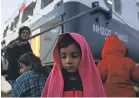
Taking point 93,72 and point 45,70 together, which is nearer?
point 93,72

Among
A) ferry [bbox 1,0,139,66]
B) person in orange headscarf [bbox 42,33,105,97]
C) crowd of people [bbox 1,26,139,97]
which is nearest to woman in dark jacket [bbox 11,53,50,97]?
crowd of people [bbox 1,26,139,97]

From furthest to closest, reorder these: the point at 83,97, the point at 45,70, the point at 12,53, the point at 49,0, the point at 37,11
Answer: the point at 37,11 < the point at 49,0 < the point at 12,53 < the point at 45,70 < the point at 83,97

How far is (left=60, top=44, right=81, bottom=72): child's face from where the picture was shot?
→ 1.42 metres

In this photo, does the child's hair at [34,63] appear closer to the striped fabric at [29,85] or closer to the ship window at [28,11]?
the striped fabric at [29,85]

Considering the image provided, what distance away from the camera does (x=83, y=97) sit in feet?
4.54

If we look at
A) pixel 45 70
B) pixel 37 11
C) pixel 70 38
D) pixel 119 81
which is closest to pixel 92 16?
pixel 37 11

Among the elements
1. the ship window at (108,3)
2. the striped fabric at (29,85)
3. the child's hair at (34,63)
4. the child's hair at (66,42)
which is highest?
the ship window at (108,3)

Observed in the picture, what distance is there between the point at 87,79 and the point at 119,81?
Result: 4.60 feet

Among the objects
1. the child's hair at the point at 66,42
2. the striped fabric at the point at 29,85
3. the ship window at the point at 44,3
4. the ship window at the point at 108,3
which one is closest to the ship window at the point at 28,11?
the ship window at the point at 44,3

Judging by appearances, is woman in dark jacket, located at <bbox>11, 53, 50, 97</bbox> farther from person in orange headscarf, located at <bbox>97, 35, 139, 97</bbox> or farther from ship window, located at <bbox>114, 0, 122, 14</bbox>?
ship window, located at <bbox>114, 0, 122, 14</bbox>

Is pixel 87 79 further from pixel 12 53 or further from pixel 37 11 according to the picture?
pixel 37 11

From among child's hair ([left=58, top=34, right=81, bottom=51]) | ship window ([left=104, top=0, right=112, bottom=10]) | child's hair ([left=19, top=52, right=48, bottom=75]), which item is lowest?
child's hair ([left=19, top=52, right=48, bottom=75])

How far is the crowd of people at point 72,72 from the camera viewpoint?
1407mm

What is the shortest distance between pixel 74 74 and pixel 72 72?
15 millimetres
